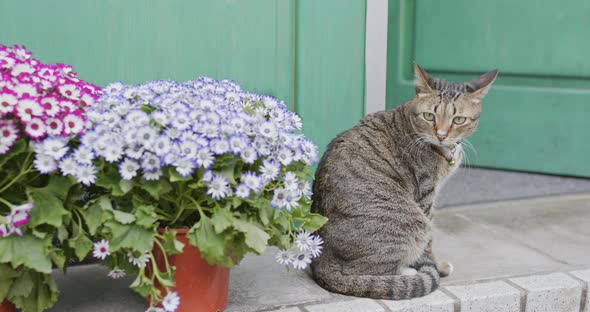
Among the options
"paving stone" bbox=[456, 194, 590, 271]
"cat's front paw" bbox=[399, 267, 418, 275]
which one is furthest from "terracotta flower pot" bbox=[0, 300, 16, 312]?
"paving stone" bbox=[456, 194, 590, 271]

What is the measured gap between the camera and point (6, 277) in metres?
1.86

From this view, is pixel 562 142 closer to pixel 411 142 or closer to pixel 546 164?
pixel 546 164

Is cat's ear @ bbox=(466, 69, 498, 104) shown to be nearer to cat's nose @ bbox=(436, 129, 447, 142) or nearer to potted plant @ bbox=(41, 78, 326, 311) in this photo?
cat's nose @ bbox=(436, 129, 447, 142)

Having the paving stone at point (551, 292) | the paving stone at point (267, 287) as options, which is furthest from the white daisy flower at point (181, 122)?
the paving stone at point (551, 292)

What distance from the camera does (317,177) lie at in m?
2.53

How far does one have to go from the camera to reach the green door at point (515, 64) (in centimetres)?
372

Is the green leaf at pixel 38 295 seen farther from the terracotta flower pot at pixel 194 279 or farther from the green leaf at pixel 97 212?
the terracotta flower pot at pixel 194 279

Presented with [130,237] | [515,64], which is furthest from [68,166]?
[515,64]

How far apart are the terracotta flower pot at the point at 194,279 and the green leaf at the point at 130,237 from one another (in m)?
0.14

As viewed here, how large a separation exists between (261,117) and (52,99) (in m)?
0.62

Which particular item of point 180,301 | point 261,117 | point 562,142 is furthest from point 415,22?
point 180,301

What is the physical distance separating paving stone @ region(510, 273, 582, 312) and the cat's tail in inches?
14.4

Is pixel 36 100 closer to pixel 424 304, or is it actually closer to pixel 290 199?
pixel 290 199

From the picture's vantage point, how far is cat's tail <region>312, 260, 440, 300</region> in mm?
2285
